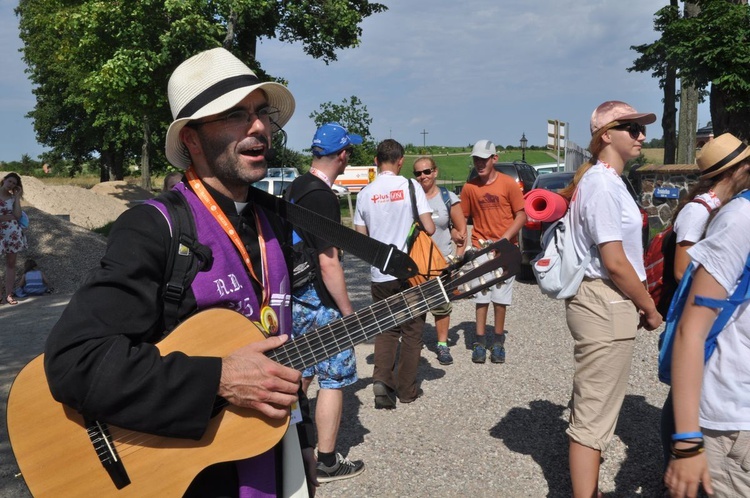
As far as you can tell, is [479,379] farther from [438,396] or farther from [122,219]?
[122,219]

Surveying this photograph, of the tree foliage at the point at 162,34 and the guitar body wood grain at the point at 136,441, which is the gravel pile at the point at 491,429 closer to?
the guitar body wood grain at the point at 136,441

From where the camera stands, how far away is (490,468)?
4.48 meters

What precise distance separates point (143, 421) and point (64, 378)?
208 millimetres

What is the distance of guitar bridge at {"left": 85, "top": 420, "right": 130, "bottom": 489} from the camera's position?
1.75 meters

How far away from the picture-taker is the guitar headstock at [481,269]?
2201mm

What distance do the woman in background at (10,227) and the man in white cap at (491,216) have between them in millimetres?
7500

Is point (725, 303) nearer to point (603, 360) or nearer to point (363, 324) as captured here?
point (363, 324)

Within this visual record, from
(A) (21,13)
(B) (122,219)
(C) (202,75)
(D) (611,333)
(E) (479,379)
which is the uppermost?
(A) (21,13)

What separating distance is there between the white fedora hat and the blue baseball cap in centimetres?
233

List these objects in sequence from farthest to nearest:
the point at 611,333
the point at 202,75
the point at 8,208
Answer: the point at 8,208, the point at 611,333, the point at 202,75

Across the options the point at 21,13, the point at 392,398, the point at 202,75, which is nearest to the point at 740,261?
the point at 202,75

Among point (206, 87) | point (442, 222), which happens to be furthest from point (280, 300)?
point (442, 222)

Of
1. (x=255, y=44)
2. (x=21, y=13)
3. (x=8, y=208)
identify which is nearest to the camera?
(x=8, y=208)

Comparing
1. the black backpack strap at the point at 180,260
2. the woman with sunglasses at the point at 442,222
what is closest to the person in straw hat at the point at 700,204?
the black backpack strap at the point at 180,260
